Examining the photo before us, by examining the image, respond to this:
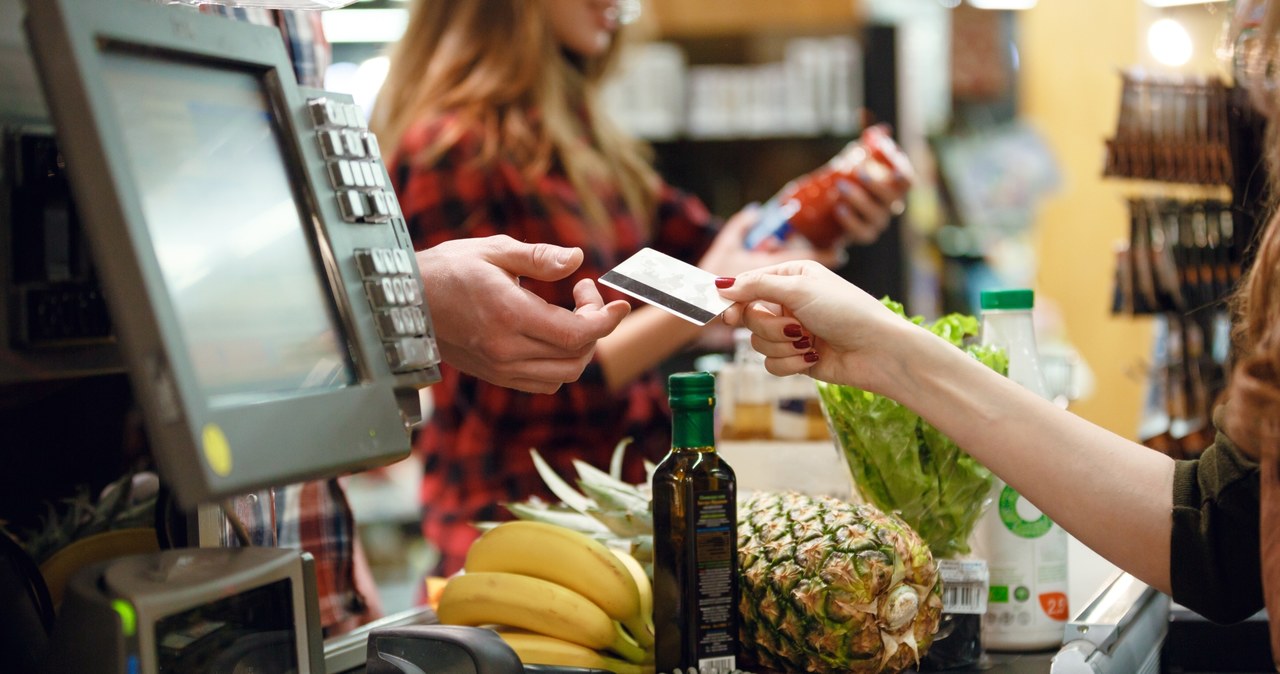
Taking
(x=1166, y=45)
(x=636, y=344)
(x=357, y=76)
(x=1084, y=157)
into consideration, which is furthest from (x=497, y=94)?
(x=1166, y=45)

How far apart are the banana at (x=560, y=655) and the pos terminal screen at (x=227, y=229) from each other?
0.40 metres

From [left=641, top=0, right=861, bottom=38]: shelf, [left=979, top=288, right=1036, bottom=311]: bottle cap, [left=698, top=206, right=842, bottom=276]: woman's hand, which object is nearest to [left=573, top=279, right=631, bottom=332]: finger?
[left=979, top=288, right=1036, bottom=311]: bottle cap

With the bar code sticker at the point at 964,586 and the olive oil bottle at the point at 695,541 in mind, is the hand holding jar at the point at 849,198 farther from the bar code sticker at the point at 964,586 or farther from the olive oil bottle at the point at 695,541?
the olive oil bottle at the point at 695,541

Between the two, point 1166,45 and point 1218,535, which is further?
point 1166,45

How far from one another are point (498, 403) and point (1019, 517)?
1.15 meters

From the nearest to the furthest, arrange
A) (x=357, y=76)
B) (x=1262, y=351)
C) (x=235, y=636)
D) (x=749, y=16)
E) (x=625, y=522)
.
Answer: (x=235, y=636) < (x=1262, y=351) < (x=625, y=522) < (x=749, y=16) < (x=357, y=76)

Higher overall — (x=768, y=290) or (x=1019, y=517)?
(x=768, y=290)

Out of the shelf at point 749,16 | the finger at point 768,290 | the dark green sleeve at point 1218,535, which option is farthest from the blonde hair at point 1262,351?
the shelf at point 749,16

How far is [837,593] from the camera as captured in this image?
1.05m

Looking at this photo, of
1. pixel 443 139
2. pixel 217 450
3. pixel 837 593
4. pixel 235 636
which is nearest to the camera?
pixel 217 450

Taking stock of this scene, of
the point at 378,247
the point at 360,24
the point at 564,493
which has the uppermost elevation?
the point at 360,24

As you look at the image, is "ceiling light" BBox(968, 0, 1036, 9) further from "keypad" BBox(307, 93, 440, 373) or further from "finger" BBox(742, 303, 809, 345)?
"keypad" BBox(307, 93, 440, 373)

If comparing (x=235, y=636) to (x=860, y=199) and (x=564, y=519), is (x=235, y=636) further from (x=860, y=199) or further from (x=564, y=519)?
(x=860, y=199)

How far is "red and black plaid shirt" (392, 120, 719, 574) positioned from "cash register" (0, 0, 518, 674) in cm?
119
